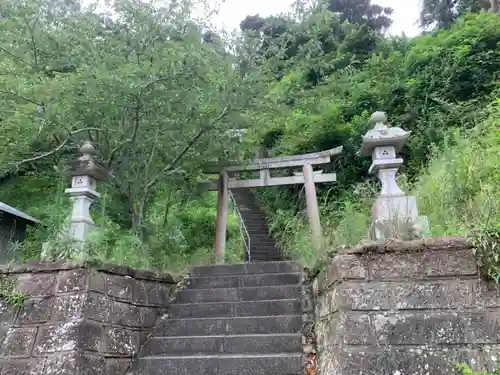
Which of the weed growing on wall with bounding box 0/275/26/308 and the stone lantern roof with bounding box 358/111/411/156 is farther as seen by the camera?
the stone lantern roof with bounding box 358/111/411/156

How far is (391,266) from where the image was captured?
311 centimetres

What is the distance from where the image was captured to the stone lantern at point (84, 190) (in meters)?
4.27

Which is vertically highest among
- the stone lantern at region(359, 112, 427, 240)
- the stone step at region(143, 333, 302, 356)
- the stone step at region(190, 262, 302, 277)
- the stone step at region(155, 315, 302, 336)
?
the stone lantern at region(359, 112, 427, 240)

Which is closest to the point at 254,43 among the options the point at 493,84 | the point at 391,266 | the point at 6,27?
the point at 6,27

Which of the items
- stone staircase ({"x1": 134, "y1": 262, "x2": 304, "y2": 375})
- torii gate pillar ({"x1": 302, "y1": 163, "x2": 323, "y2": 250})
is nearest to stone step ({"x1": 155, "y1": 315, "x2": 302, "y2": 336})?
stone staircase ({"x1": 134, "y1": 262, "x2": 304, "y2": 375})

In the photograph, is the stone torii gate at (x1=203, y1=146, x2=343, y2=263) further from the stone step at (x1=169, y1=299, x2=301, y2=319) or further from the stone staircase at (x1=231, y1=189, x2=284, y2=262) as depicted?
the stone step at (x1=169, y1=299, x2=301, y2=319)

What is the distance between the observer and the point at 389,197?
3.78 metres

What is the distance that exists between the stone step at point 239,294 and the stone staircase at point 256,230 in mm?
5560

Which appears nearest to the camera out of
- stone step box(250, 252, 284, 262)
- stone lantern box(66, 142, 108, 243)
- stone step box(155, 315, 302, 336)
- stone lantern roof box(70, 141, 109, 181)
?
stone step box(155, 315, 302, 336)

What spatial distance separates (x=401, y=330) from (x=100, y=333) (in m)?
2.49

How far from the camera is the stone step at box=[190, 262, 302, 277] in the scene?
521cm

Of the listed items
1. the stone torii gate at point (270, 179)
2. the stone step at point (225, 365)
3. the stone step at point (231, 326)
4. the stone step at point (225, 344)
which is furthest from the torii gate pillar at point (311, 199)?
the stone step at point (225, 365)

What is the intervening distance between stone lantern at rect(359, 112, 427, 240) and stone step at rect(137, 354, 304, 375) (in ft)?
4.38

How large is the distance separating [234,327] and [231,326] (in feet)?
0.12
